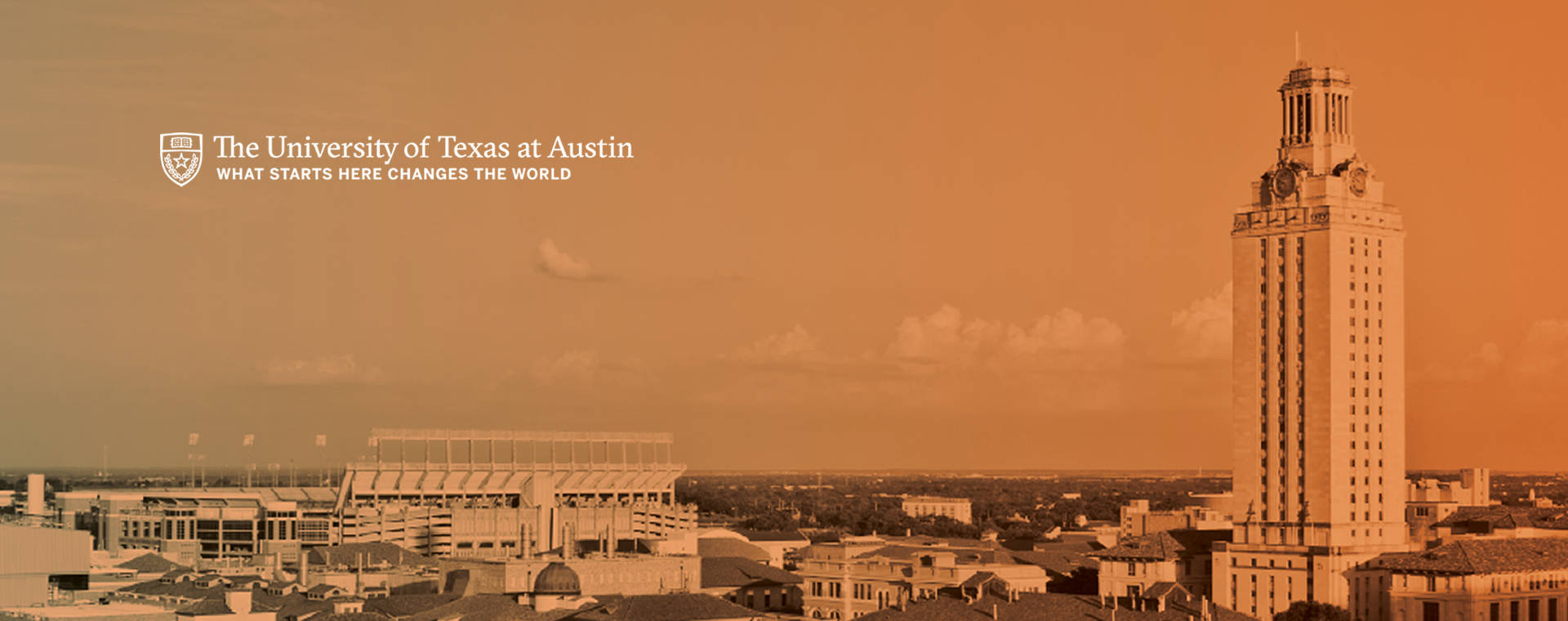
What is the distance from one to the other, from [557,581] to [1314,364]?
5826 centimetres

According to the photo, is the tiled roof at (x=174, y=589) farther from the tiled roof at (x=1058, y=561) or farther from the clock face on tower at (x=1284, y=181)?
the clock face on tower at (x=1284, y=181)

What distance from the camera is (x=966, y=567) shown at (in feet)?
557

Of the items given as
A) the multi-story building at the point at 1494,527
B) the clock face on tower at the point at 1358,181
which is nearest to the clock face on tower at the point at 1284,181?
the clock face on tower at the point at 1358,181

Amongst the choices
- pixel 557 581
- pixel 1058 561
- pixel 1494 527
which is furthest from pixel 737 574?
pixel 1494 527

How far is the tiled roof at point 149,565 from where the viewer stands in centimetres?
18038

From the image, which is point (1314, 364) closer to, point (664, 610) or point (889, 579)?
point (889, 579)

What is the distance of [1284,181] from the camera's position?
169125 mm

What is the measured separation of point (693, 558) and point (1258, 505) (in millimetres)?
42399

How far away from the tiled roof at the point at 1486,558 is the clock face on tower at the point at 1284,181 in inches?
1109

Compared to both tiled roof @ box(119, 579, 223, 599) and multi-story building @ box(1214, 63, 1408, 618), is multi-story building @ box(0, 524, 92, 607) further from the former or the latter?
multi-story building @ box(1214, 63, 1408, 618)

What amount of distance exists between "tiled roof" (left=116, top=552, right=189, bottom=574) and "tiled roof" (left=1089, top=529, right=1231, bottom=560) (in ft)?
240

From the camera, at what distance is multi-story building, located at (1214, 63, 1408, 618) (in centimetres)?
16475

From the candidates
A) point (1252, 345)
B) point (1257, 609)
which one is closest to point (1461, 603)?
point (1257, 609)

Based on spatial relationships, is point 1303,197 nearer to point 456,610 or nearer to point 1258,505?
point 1258,505
